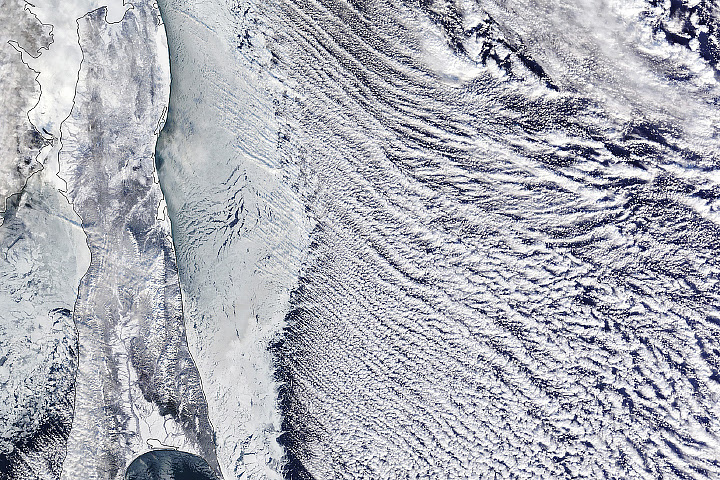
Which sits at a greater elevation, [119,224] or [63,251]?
[119,224]

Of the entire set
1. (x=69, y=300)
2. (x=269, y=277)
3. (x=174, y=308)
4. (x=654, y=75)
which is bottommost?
(x=69, y=300)

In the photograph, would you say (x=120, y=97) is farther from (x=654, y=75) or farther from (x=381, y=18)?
(x=654, y=75)

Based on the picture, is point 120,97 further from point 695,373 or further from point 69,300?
point 695,373

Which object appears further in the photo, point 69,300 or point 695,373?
point 69,300

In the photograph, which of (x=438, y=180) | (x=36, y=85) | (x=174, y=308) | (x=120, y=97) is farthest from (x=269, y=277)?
(x=36, y=85)

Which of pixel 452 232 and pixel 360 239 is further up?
pixel 452 232

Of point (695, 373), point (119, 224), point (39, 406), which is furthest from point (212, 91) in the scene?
point (695, 373)
